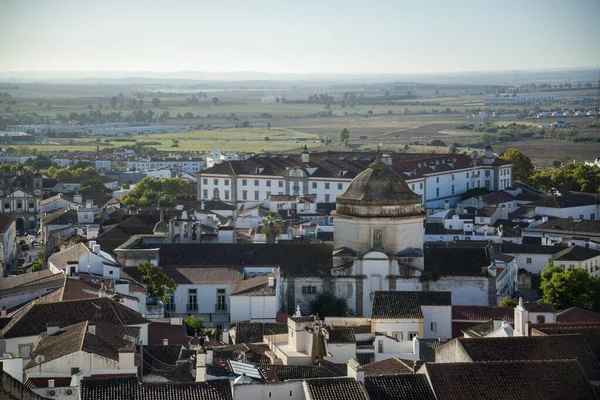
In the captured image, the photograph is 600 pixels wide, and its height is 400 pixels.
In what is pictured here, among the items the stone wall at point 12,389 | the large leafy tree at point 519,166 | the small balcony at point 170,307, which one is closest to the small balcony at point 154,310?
the small balcony at point 170,307

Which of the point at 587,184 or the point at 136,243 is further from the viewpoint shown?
the point at 587,184

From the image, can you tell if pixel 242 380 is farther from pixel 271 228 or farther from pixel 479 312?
pixel 271 228

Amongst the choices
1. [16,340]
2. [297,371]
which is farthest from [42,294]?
[297,371]

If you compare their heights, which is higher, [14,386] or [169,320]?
[14,386]

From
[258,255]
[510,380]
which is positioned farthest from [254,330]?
[510,380]

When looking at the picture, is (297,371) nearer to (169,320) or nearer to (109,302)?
(109,302)

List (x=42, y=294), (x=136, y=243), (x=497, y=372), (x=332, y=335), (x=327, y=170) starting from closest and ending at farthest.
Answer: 1. (x=497, y=372)
2. (x=332, y=335)
3. (x=42, y=294)
4. (x=136, y=243)
5. (x=327, y=170)

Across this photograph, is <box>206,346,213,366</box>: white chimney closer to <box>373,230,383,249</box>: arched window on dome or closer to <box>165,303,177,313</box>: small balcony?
<box>165,303,177,313</box>: small balcony

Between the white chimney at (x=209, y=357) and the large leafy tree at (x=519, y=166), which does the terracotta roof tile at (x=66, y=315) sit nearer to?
the white chimney at (x=209, y=357)
